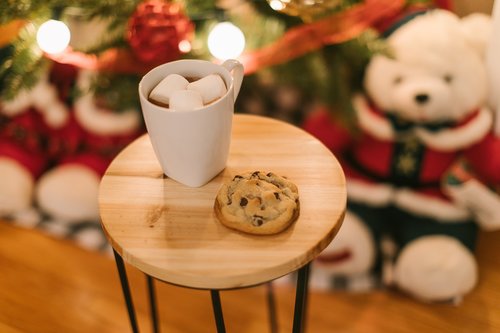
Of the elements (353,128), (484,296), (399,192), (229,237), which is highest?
(229,237)

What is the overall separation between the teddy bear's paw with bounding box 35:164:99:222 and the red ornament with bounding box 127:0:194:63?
15.0 inches

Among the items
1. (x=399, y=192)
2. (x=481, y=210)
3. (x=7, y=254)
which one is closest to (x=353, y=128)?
(x=399, y=192)

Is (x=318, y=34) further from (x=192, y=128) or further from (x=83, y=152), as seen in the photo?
(x=83, y=152)

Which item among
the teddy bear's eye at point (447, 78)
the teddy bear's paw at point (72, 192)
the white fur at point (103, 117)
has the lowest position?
the teddy bear's paw at point (72, 192)

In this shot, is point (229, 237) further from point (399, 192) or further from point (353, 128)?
point (399, 192)

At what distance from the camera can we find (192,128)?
22.7 inches

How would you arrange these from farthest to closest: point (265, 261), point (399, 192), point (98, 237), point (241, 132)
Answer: point (98, 237), point (399, 192), point (241, 132), point (265, 261)

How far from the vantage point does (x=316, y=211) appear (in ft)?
1.98

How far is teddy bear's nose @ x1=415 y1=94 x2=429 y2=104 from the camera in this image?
979mm

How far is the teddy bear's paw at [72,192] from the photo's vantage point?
1220 millimetres

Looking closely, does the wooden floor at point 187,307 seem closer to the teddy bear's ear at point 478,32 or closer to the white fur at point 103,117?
the white fur at point 103,117

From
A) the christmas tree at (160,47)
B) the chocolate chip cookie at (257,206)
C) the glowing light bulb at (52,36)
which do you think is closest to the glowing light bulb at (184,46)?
the christmas tree at (160,47)

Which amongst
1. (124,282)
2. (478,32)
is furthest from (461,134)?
(124,282)

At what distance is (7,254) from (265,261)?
87 cm
